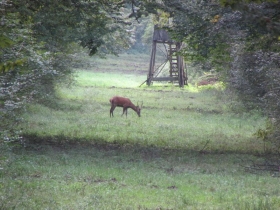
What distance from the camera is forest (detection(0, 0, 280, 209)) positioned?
9.65 metres

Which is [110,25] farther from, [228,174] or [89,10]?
[228,174]

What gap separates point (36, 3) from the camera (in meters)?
14.8

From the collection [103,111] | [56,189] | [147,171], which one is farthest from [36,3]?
[103,111]

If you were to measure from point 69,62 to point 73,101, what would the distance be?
726 cm

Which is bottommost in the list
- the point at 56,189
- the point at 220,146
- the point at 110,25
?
the point at 220,146

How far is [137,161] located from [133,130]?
5.75 metres

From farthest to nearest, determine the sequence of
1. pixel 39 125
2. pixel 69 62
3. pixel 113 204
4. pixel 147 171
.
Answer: pixel 69 62 < pixel 39 125 < pixel 147 171 < pixel 113 204

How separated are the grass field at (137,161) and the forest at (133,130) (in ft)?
0.11

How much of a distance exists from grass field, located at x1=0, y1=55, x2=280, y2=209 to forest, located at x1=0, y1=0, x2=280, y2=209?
3 cm

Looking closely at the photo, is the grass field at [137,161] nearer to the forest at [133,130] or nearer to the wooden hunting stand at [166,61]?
the forest at [133,130]

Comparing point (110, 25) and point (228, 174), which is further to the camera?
point (110, 25)

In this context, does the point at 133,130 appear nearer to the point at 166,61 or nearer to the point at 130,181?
the point at 130,181

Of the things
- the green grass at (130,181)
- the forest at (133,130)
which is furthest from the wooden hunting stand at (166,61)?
the green grass at (130,181)

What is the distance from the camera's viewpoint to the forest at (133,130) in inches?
380
